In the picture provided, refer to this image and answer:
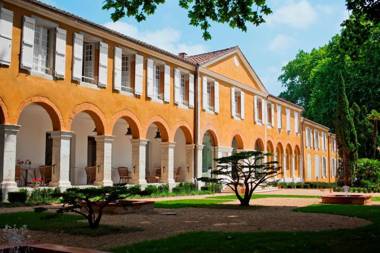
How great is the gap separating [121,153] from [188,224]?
1341cm

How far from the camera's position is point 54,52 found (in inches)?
641

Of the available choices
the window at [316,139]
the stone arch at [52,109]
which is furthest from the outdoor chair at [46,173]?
the window at [316,139]

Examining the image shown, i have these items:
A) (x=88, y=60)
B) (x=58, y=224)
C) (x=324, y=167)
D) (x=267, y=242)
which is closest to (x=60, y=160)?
(x=88, y=60)

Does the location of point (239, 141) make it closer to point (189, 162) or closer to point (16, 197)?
point (189, 162)

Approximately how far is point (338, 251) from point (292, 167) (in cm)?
3210

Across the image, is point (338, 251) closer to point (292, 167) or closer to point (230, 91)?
point (230, 91)

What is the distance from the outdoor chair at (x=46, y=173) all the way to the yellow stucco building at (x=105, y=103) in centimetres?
4

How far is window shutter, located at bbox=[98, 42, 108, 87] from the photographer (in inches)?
717

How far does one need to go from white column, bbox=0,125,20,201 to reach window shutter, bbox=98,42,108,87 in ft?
15.4

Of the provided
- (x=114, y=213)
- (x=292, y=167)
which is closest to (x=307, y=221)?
(x=114, y=213)

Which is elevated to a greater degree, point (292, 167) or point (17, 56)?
point (17, 56)

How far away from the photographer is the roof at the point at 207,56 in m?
25.5

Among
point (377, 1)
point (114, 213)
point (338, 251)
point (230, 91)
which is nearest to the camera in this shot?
point (338, 251)

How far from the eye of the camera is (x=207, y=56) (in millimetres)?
27312
